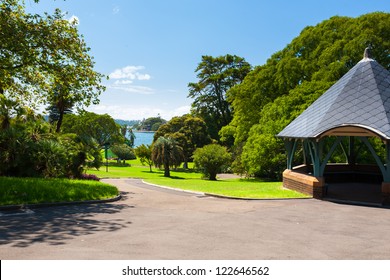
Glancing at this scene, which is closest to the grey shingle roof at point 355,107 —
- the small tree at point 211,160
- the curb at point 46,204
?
the curb at point 46,204

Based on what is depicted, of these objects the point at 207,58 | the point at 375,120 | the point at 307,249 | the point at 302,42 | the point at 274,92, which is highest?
the point at 207,58

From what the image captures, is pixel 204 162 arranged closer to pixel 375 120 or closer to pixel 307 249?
pixel 375 120

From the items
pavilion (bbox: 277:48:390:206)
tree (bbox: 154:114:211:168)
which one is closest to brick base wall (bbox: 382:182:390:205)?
pavilion (bbox: 277:48:390:206)

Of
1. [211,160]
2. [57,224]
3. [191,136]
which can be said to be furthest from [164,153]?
[57,224]

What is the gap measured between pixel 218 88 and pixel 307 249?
5929cm

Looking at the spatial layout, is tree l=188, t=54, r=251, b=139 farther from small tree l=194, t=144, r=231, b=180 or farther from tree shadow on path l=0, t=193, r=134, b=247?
tree shadow on path l=0, t=193, r=134, b=247

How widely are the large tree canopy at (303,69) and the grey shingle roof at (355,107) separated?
1083cm

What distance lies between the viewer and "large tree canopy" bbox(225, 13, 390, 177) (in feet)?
103

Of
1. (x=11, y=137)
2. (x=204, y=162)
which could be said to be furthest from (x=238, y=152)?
(x=11, y=137)

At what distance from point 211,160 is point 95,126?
43.6 meters

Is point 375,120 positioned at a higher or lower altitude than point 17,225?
higher

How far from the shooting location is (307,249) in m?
8.07

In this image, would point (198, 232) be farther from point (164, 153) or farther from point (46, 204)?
point (164, 153)

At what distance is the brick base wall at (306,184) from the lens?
17094 millimetres
